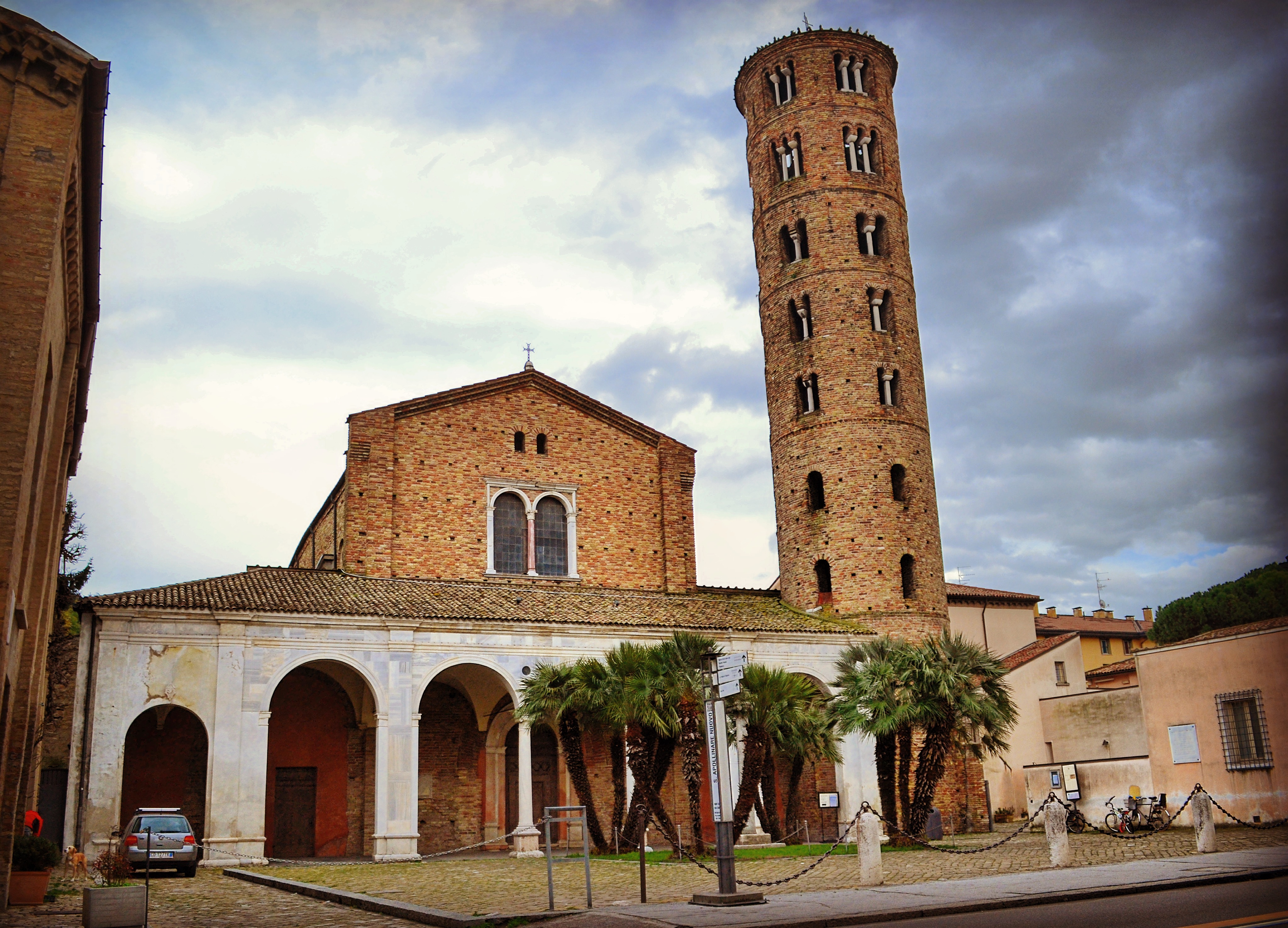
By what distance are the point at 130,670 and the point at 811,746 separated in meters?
13.9

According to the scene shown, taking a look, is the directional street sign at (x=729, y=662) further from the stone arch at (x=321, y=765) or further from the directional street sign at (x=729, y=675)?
the stone arch at (x=321, y=765)

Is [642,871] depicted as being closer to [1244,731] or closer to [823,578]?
[1244,731]

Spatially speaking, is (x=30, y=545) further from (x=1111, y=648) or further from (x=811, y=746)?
(x=1111, y=648)

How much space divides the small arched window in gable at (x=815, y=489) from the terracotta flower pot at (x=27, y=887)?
2262 centimetres

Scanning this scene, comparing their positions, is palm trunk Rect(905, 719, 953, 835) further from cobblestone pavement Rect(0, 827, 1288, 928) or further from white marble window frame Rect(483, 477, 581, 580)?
white marble window frame Rect(483, 477, 581, 580)

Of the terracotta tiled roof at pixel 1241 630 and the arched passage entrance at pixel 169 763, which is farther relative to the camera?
the arched passage entrance at pixel 169 763

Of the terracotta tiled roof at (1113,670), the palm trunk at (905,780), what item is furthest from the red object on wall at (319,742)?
the terracotta tiled roof at (1113,670)

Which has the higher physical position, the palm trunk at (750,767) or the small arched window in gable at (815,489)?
the small arched window in gable at (815,489)

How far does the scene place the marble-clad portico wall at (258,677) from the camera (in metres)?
21.8

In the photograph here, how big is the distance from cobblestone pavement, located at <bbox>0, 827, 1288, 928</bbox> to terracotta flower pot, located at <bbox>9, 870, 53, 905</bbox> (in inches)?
5.5

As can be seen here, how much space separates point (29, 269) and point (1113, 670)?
4248 cm

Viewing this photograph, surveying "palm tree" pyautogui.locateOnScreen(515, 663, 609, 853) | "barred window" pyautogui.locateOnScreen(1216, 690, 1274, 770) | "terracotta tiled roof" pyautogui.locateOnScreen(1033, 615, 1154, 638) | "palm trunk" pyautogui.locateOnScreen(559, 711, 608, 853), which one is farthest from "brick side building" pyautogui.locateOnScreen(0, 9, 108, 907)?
"terracotta tiled roof" pyautogui.locateOnScreen(1033, 615, 1154, 638)

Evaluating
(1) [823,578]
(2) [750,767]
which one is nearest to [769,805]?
(2) [750,767]

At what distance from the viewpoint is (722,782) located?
42.7 feet
